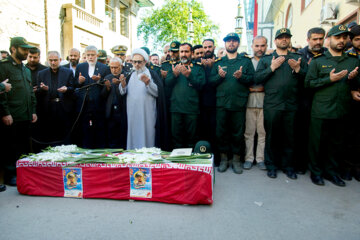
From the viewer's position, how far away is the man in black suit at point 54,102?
538cm

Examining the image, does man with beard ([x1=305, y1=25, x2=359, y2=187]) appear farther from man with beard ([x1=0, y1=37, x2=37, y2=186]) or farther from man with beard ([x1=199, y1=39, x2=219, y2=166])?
man with beard ([x1=0, y1=37, x2=37, y2=186])

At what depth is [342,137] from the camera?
420 centimetres

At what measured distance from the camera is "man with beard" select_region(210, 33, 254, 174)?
4621mm

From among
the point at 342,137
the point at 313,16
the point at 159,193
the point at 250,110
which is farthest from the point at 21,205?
the point at 313,16

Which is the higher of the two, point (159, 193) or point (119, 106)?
point (119, 106)

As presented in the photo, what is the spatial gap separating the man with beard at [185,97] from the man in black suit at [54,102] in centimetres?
213

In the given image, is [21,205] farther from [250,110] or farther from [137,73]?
[250,110]

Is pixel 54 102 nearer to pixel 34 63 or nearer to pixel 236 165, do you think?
pixel 34 63

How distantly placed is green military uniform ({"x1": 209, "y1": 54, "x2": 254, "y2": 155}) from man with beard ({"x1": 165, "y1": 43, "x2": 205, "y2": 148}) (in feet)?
1.02

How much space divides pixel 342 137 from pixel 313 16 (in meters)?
9.01

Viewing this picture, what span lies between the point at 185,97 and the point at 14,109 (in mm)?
2773

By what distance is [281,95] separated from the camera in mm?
4359

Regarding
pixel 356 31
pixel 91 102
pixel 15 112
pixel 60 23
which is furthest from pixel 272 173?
pixel 60 23

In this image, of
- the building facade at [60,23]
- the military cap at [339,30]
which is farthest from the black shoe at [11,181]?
the building facade at [60,23]
